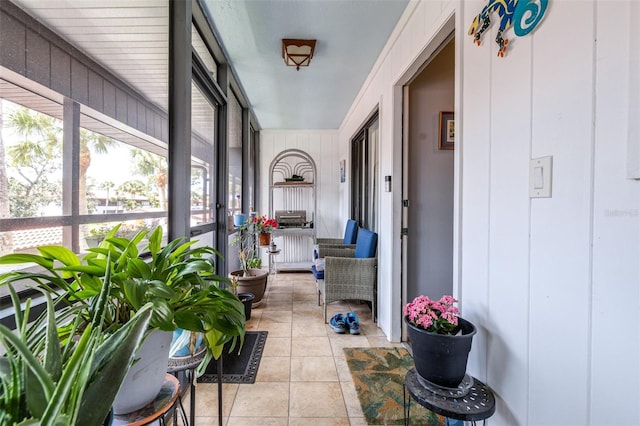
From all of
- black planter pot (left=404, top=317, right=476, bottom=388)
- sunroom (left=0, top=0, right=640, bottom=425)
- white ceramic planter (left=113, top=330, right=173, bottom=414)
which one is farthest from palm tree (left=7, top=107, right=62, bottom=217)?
black planter pot (left=404, top=317, right=476, bottom=388)

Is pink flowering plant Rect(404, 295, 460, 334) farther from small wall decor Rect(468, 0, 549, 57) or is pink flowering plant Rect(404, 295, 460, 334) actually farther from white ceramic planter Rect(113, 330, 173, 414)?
small wall decor Rect(468, 0, 549, 57)

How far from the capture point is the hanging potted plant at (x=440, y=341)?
42.5 inches

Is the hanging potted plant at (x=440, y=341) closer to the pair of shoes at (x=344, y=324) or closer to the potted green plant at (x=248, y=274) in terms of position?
the pair of shoes at (x=344, y=324)

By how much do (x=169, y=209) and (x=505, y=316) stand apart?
1.76 meters

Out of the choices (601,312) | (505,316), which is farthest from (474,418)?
(601,312)

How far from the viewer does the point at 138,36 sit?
54.4 inches

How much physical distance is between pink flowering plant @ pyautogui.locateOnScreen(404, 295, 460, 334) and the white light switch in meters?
0.58

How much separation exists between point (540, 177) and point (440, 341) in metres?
0.70

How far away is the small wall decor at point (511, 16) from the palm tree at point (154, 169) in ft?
5.63

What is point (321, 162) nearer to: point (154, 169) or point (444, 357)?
point (154, 169)

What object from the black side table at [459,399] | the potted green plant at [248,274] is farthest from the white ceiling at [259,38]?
the black side table at [459,399]

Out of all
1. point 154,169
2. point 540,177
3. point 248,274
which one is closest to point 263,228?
point 248,274

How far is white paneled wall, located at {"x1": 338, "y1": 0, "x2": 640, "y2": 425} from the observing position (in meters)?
0.70

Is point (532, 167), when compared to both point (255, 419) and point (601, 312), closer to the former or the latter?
point (601, 312)
